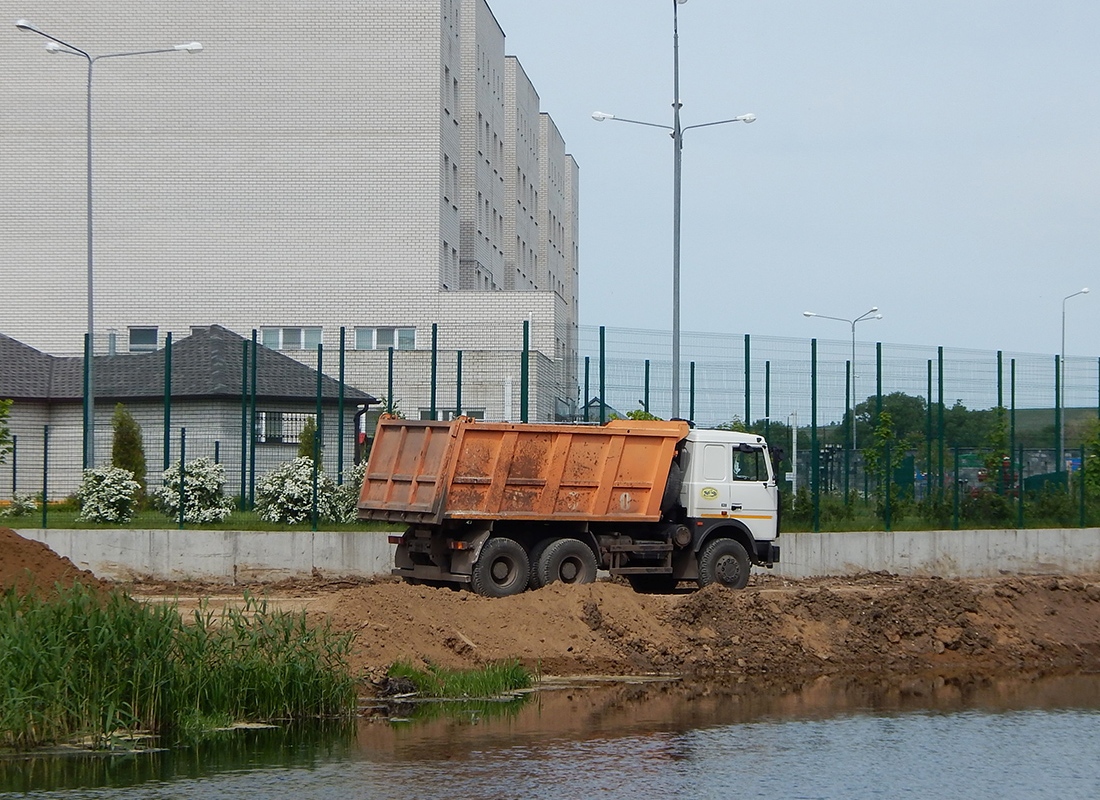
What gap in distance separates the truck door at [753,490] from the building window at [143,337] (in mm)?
34021

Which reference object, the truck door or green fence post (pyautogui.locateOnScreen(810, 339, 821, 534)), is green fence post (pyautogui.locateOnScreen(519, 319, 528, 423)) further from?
green fence post (pyautogui.locateOnScreen(810, 339, 821, 534))

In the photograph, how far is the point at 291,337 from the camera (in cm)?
5203

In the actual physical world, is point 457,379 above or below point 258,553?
above

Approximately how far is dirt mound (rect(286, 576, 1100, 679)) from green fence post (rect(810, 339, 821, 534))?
21.7ft

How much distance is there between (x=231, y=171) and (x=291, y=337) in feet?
20.7

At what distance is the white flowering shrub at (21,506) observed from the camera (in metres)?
27.5

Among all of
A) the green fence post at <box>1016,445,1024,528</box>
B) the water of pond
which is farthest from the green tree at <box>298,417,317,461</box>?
the green fence post at <box>1016,445,1024,528</box>

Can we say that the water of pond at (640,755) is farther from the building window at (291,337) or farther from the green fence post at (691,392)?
the building window at (291,337)

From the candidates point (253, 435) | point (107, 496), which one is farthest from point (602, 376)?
point (107, 496)

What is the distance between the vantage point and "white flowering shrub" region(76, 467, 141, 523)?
24797 millimetres

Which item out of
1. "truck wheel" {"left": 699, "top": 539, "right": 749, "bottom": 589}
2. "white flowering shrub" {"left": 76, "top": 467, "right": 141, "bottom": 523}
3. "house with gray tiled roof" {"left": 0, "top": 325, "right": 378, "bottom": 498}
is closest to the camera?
"truck wheel" {"left": 699, "top": 539, "right": 749, "bottom": 589}

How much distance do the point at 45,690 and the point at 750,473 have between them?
43.5ft

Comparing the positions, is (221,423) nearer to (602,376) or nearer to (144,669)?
(602,376)

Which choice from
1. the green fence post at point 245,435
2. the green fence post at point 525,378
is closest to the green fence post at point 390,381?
the green fence post at point 525,378
